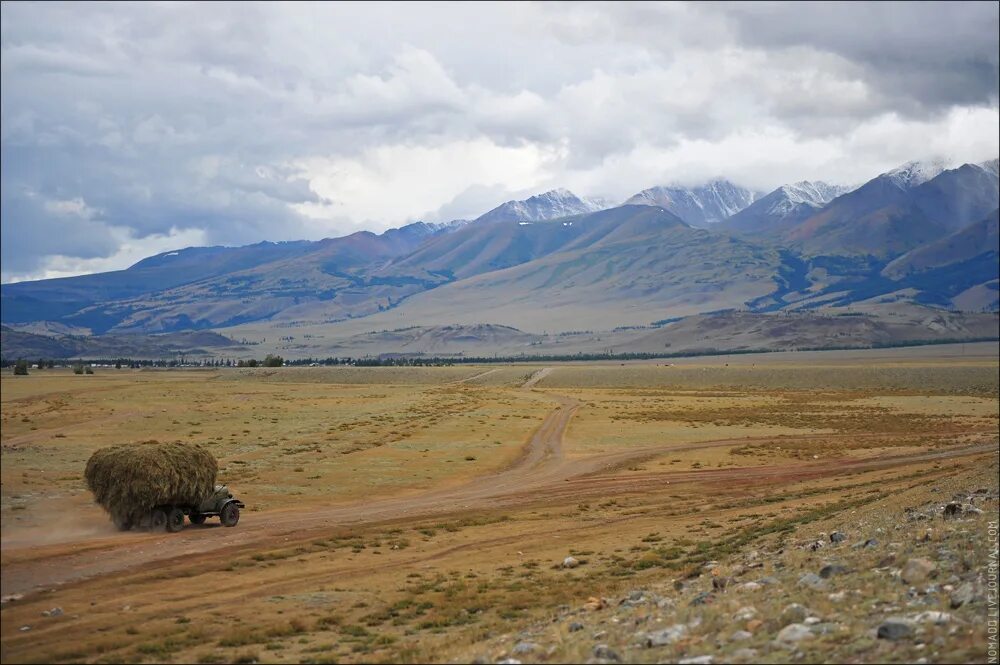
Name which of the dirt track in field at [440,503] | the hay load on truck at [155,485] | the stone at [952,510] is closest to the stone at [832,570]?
the stone at [952,510]

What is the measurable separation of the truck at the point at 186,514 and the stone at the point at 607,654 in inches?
557

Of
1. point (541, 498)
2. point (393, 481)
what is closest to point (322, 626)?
point (541, 498)

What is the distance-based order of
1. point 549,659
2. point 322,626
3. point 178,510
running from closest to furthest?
point 549,659 → point 322,626 → point 178,510

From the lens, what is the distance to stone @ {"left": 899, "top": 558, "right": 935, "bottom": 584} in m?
15.2

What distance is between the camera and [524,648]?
13.5m

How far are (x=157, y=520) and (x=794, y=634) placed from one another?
17707 millimetres

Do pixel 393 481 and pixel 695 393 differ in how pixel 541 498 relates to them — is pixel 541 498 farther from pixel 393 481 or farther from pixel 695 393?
pixel 695 393

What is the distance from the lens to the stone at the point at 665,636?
13.1m

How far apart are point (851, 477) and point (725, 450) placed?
13114 millimetres

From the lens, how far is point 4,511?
518 inches

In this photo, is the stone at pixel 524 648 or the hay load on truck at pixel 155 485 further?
the hay load on truck at pixel 155 485

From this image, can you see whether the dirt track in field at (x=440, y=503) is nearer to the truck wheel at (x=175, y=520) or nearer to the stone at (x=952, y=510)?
Result: the truck wheel at (x=175, y=520)

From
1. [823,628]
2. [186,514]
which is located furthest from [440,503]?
[823,628]

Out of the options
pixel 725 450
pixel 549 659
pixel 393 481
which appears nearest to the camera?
pixel 549 659
